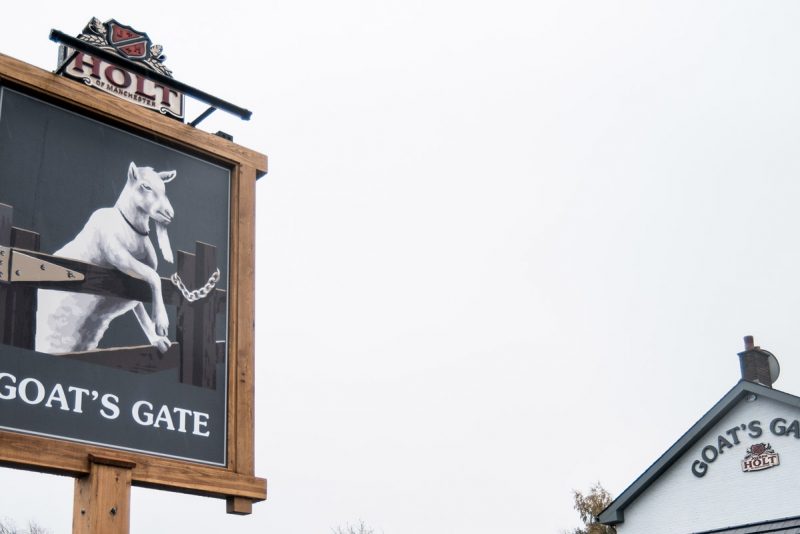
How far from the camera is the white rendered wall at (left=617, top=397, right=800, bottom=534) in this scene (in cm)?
2039

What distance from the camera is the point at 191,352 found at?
8.27 meters

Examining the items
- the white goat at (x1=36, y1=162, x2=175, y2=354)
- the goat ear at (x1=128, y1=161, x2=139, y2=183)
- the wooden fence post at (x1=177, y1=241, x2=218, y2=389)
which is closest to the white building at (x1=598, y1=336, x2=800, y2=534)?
the wooden fence post at (x1=177, y1=241, x2=218, y2=389)

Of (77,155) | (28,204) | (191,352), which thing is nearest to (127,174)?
(77,155)

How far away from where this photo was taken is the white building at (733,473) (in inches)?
803

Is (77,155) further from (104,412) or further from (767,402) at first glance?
(767,402)

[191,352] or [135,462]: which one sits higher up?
[191,352]

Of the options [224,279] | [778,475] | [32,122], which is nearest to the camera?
[32,122]

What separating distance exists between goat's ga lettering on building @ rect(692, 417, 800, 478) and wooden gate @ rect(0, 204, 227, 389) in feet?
49.8

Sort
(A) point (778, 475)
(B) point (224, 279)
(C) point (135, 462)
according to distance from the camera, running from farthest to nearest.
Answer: (A) point (778, 475) → (B) point (224, 279) → (C) point (135, 462)

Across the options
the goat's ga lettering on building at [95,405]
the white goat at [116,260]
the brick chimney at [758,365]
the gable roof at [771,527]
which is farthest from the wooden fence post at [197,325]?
the brick chimney at [758,365]

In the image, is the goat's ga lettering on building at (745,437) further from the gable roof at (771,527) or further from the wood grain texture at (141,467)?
the wood grain texture at (141,467)

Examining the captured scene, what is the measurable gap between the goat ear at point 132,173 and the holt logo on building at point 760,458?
16.2m

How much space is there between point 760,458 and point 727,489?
102 cm

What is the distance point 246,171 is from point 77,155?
1628 millimetres
